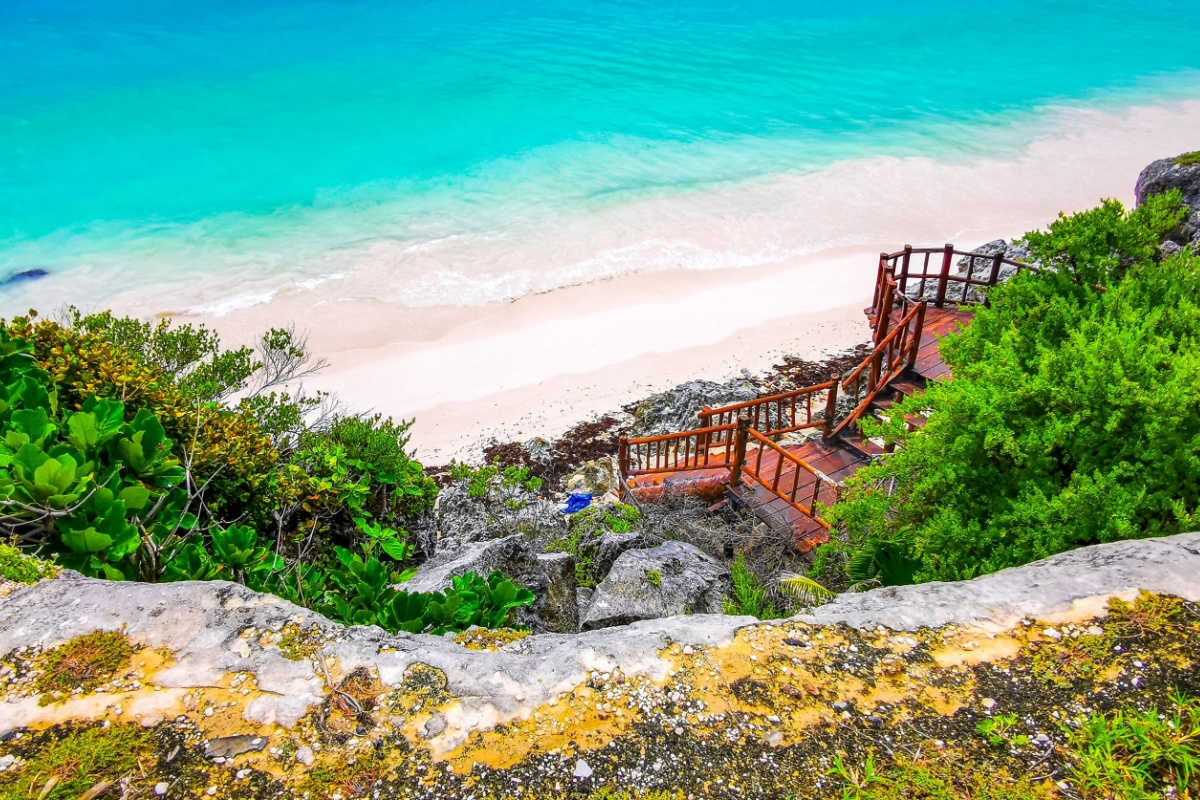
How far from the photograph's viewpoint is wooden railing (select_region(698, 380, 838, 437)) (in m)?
11.4

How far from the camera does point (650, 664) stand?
4.20 m

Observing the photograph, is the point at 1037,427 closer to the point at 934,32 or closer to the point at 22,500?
the point at 22,500

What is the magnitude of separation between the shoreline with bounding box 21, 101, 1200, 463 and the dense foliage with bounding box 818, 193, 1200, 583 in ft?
34.7

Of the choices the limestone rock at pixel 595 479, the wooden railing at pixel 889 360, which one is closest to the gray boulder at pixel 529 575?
the wooden railing at pixel 889 360

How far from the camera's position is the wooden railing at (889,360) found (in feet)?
37.2

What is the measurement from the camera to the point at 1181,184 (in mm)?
14641

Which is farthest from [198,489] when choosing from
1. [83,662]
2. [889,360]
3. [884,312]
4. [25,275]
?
[25,275]

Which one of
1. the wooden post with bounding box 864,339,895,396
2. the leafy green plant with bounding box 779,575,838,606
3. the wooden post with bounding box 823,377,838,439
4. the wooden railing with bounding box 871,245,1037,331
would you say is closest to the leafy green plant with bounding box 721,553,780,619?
the leafy green plant with bounding box 779,575,838,606

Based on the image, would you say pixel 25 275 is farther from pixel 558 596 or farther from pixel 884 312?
pixel 884 312

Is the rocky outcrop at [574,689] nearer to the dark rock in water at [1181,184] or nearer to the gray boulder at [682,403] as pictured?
the gray boulder at [682,403]

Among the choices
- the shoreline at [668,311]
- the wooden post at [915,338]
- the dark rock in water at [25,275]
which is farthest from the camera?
the dark rock in water at [25,275]

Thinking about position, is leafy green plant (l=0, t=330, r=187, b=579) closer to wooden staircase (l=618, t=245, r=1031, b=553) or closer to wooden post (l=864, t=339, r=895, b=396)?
wooden staircase (l=618, t=245, r=1031, b=553)

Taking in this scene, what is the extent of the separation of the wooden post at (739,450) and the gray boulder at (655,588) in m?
Answer: 2.94

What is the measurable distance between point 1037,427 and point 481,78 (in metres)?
50.0
